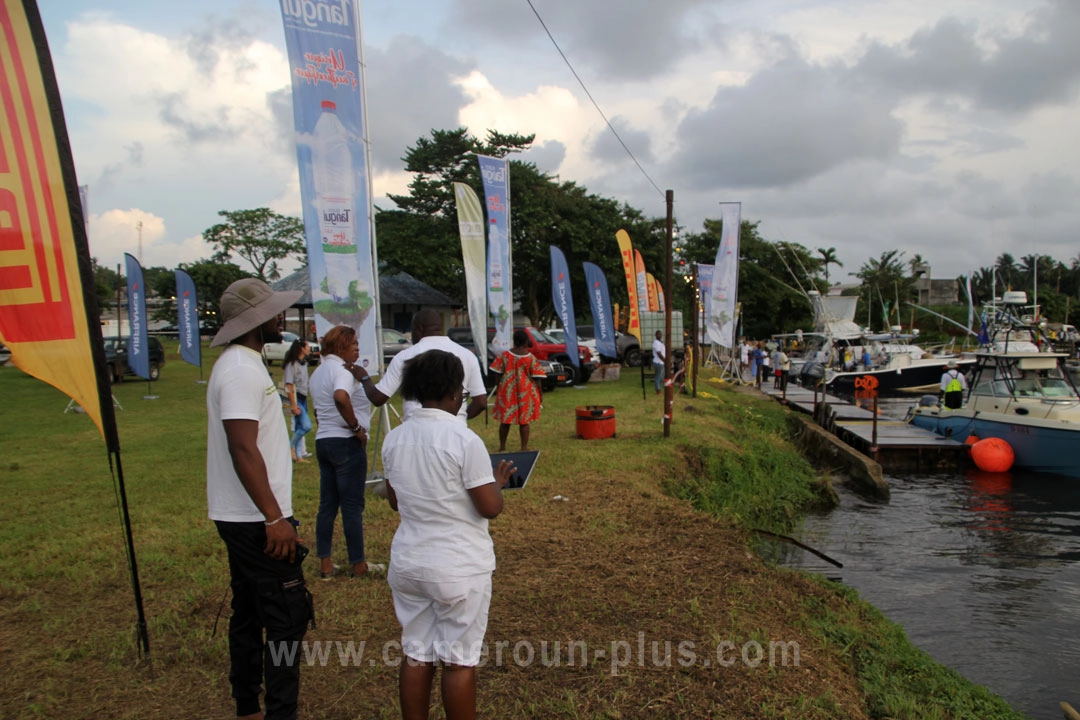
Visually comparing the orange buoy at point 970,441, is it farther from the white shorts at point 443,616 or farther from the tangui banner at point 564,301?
the white shorts at point 443,616

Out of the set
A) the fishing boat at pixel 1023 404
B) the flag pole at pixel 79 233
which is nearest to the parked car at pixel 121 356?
the flag pole at pixel 79 233

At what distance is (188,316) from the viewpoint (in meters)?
18.9

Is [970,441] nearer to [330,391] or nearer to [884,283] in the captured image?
[330,391]

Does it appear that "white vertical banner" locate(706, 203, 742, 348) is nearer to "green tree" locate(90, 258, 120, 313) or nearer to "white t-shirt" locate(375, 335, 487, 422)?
"white t-shirt" locate(375, 335, 487, 422)

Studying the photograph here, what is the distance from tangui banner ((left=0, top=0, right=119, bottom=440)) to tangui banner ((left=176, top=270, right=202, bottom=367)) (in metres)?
16.6

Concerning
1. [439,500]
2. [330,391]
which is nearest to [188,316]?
[330,391]

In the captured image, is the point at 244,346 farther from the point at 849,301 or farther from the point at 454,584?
the point at 849,301

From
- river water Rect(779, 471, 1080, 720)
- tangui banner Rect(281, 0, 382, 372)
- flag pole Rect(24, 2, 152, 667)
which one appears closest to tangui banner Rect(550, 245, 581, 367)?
river water Rect(779, 471, 1080, 720)

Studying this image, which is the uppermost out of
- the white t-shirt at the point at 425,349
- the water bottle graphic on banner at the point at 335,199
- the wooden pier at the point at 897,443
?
the water bottle graphic on banner at the point at 335,199

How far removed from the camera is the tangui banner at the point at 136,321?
16500 mm

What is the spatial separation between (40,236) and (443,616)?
96.3 inches

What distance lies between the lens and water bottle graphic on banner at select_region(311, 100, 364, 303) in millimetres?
7246

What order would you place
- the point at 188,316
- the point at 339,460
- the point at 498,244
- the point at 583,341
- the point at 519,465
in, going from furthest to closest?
the point at 583,341 → the point at 188,316 → the point at 498,244 → the point at 339,460 → the point at 519,465

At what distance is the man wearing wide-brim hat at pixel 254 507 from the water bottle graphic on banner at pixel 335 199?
4.44 metres
